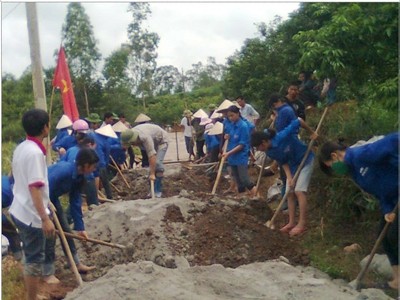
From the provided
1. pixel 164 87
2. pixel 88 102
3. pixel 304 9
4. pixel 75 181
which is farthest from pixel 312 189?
pixel 164 87

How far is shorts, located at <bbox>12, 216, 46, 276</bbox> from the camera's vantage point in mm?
4477

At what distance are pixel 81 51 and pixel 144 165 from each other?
2.65 meters

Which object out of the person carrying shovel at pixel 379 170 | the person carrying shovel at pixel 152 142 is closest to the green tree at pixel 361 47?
the person carrying shovel at pixel 379 170

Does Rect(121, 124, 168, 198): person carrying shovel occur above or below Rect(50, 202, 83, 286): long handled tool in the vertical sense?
above

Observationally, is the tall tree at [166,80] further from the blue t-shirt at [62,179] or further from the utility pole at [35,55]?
the blue t-shirt at [62,179]

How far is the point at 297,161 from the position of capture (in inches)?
266

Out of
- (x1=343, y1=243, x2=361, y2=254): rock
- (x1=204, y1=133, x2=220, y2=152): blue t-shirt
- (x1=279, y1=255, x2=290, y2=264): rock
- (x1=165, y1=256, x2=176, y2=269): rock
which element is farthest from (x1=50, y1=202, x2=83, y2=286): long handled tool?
(x1=204, y1=133, x2=220, y2=152): blue t-shirt

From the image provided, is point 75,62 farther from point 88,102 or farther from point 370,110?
point 370,110

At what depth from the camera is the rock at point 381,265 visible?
5.08 meters

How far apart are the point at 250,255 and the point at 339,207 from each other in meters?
1.19

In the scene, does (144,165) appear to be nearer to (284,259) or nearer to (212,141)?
(212,141)

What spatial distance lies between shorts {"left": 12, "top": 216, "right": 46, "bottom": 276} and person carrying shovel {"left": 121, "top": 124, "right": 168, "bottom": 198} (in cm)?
394

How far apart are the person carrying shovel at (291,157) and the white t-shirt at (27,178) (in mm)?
2812

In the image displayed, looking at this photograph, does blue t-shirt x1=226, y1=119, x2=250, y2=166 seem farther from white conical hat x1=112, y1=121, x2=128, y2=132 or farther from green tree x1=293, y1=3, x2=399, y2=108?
white conical hat x1=112, y1=121, x2=128, y2=132
